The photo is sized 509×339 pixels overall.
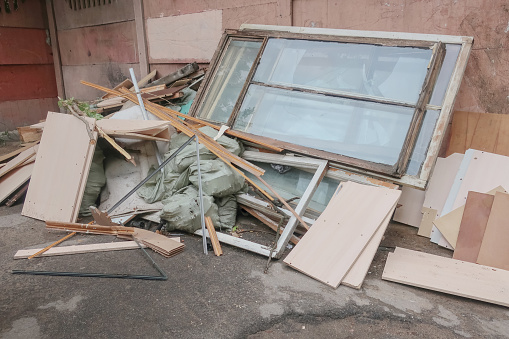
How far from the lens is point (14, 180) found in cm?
436

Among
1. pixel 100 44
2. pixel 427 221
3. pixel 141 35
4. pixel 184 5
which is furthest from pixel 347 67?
pixel 100 44

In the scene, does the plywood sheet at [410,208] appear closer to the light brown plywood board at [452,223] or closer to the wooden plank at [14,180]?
the light brown plywood board at [452,223]

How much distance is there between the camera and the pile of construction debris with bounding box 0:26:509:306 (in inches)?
115

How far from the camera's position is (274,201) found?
3453 mm

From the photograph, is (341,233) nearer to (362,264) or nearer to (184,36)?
(362,264)

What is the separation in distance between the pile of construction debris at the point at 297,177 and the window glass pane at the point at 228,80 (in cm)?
2

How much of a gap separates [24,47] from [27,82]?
2.26ft

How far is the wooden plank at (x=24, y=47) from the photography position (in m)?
7.69

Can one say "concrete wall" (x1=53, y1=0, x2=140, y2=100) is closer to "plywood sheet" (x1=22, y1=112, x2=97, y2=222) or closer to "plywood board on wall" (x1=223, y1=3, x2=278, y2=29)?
"plywood board on wall" (x1=223, y1=3, x2=278, y2=29)

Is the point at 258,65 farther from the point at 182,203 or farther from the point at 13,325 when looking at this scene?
the point at 13,325

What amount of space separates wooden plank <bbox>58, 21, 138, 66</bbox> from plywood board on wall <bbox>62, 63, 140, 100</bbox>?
0.09m

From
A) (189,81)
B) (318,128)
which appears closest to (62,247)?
(318,128)

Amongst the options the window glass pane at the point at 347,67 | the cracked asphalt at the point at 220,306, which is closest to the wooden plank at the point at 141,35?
the window glass pane at the point at 347,67

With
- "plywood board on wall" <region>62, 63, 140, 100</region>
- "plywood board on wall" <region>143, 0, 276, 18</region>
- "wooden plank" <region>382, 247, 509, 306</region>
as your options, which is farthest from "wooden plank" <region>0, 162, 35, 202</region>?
"wooden plank" <region>382, 247, 509, 306</region>
